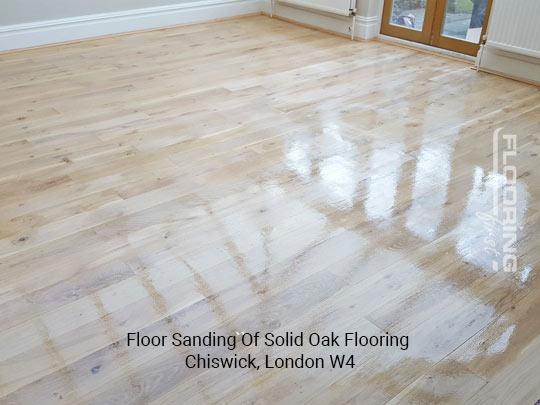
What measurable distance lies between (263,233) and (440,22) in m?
2.94

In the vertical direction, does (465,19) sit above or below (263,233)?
above

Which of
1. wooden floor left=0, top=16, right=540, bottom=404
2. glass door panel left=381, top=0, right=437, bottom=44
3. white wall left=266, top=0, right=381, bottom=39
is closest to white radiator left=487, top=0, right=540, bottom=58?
wooden floor left=0, top=16, right=540, bottom=404

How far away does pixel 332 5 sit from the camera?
4.71 metres

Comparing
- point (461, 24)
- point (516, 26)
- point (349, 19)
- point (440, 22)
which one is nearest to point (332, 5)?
point (349, 19)

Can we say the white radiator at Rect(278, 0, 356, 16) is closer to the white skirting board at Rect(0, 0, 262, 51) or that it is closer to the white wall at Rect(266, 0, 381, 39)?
the white wall at Rect(266, 0, 381, 39)

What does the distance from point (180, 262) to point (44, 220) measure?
0.65 m

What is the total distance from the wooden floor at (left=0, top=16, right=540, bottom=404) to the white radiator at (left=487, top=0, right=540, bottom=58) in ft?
0.81

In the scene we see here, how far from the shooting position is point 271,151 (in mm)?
2727

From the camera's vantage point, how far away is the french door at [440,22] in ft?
13.1

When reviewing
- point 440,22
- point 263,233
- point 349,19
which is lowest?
point 263,233

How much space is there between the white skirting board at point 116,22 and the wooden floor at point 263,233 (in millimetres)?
735

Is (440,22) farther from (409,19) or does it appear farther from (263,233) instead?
(263,233)

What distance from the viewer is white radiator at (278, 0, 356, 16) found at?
458 centimetres

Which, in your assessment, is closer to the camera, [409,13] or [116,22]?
[409,13]
